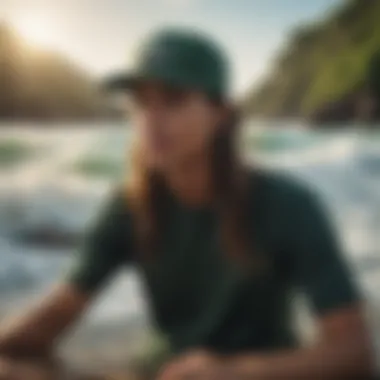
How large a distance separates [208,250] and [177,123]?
0.16 meters

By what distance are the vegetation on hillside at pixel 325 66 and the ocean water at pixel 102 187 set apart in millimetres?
34

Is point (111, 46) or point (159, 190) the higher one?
point (111, 46)

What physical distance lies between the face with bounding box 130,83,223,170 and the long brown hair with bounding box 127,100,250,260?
0.02 meters

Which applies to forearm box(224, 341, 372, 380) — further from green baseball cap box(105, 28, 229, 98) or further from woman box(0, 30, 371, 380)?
green baseball cap box(105, 28, 229, 98)

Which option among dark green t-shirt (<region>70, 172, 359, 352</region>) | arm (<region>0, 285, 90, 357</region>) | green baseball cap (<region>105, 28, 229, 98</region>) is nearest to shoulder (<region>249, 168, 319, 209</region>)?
dark green t-shirt (<region>70, 172, 359, 352</region>)

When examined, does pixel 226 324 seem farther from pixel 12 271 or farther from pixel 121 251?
pixel 12 271

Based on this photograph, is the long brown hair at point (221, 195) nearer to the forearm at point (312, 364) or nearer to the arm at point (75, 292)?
the arm at point (75, 292)

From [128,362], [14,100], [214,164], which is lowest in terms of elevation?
[128,362]

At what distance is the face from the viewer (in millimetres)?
969

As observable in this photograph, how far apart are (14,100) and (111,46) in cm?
15

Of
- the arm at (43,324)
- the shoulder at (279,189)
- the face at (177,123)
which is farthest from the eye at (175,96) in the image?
the arm at (43,324)

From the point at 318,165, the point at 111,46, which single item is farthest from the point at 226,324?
the point at 111,46

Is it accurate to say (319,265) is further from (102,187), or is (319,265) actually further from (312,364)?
(102,187)

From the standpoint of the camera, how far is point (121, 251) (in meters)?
1.00
